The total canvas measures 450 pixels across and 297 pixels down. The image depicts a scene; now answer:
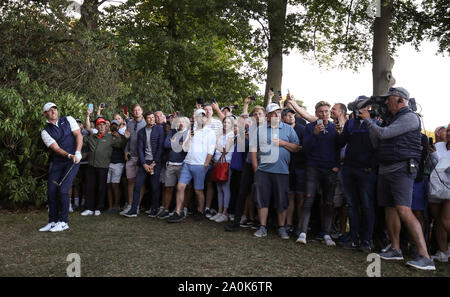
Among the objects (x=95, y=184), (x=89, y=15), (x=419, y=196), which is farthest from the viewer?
(x=89, y=15)

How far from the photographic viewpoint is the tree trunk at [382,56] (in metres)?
11.4

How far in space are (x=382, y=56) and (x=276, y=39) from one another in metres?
4.23

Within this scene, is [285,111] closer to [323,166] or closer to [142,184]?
[323,166]

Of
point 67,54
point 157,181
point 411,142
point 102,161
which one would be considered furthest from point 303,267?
point 67,54

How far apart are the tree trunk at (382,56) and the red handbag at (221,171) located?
6.49 metres


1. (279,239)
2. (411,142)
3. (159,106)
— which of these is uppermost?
(159,106)

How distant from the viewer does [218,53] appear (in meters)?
21.9

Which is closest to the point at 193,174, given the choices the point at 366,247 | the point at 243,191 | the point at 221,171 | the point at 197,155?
the point at 197,155

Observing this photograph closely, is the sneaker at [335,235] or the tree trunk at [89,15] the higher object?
the tree trunk at [89,15]

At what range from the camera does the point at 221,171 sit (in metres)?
7.37

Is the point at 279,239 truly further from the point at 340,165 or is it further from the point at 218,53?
Answer: the point at 218,53

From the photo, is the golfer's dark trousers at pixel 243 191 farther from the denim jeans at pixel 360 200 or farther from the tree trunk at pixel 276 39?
the tree trunk at pixel 276 39

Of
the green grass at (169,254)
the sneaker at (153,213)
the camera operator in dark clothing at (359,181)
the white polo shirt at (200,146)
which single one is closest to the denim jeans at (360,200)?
the camera operator in dark clothing at (359,181)

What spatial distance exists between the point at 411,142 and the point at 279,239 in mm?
2573
